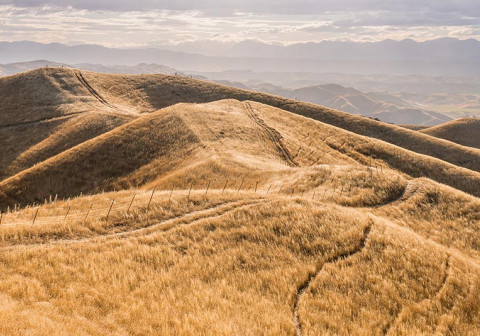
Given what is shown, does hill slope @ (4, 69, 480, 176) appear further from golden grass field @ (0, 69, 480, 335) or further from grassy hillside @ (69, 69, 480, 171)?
golden grass field @ (0, 69, 480, 335)

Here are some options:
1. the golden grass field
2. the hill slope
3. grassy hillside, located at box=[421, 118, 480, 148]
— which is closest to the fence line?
the golden grass field

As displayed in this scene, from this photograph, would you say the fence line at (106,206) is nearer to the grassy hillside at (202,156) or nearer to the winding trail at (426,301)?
the grassy hillside at (202,156)

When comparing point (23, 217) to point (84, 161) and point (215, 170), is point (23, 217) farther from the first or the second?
point (84, 161)

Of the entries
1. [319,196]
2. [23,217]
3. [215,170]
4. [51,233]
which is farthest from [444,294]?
[215,170]

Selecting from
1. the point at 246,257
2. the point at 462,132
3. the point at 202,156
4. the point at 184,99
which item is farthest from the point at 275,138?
the point at 462,132

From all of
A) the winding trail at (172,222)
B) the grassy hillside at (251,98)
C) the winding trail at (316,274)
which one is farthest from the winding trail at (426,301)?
the grassy hillside at (251,98)

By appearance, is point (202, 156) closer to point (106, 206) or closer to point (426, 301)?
point (106, 206)
